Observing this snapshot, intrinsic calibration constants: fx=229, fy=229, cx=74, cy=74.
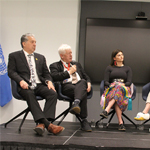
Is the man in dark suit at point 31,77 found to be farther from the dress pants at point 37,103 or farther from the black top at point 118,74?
the black top at point 118,74

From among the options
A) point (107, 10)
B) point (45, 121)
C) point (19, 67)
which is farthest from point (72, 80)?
point (107, 10)

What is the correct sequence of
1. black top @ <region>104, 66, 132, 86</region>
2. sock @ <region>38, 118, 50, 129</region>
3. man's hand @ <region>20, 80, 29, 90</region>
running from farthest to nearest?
black top @ <region>104, 66, 132, 86</region> < man's hand @ <region>20, 80, 29, 90</region> < sock @ <region>38, 118, 50, 129</region>

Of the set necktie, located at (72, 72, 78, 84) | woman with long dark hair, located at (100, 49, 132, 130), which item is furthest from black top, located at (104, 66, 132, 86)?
necktie, located at (72, 72, 78, 84)

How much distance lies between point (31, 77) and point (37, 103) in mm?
537

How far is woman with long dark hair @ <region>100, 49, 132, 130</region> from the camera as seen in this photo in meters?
3.51

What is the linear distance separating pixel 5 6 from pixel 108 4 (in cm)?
223

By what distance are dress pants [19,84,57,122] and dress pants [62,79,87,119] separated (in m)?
0.36

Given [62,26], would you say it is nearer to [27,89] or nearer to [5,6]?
[5,6]

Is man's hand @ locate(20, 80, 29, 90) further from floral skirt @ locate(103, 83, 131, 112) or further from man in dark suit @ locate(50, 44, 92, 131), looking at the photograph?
floral skirt @ locate(103, 83, 131, 112)

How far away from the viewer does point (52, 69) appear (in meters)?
3.57

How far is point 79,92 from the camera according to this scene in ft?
10.4

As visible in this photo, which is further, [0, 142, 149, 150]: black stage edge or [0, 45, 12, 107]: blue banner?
[0, 45, 12, 107]: blue banner

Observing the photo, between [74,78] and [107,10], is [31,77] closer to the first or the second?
[74,78]

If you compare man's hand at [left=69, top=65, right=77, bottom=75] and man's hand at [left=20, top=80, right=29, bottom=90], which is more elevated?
man's hand at [left=69, top=65, right=77, bottom=75]
